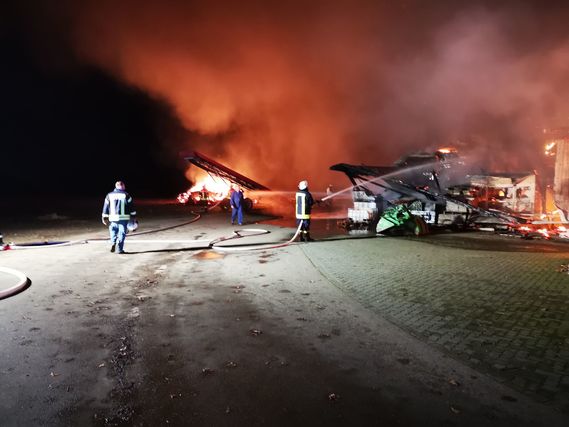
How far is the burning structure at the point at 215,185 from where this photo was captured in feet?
62.1

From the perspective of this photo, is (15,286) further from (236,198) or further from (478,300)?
(236,198)

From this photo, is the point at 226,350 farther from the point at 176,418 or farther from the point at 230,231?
the point at 230,231

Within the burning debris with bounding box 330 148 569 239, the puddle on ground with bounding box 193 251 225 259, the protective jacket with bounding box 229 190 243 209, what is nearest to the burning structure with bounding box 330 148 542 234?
the burning debris with bounding box 330 148 569 239

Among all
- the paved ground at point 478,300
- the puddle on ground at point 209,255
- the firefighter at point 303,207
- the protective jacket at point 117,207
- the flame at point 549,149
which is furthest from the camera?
the flame at point 549,149

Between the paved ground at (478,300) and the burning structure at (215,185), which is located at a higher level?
the burning structure at (215,185)

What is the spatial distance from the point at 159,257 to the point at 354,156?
21.9m

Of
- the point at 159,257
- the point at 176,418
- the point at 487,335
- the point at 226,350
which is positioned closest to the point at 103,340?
the point at 226,350

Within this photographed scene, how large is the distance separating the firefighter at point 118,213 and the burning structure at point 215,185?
31.6 feet

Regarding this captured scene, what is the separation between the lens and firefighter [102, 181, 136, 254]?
8844 millimetres

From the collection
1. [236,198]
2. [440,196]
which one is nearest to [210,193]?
[236,198]

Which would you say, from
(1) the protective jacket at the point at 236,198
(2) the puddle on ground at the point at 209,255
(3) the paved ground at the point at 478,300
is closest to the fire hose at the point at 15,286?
(2) the puddle on ground at the point at 209,255

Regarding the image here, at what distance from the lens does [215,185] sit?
91.4 feet

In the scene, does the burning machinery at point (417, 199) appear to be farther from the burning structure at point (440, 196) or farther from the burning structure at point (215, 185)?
the burning structure at point (215, 185)

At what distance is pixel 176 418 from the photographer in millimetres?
2689
